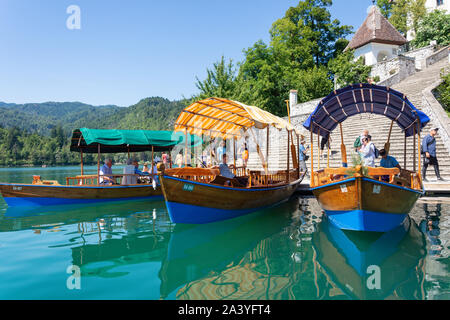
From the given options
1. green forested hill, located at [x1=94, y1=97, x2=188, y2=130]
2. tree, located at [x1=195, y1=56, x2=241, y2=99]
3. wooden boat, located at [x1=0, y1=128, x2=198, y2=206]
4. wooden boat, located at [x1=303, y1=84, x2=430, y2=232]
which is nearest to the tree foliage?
tree, located at [x1=195, y1=56, x2=241, y2=99]

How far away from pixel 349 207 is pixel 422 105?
42.6 feet

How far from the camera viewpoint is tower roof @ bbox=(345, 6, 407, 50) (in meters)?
29.4

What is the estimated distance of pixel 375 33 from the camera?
2947 cm

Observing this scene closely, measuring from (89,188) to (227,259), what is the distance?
8.14m

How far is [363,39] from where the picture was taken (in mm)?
30062

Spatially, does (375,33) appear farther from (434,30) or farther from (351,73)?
(351,73)

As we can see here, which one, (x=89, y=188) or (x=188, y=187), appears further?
(x=89, y=188)

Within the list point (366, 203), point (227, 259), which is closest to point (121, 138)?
point (227, 259)

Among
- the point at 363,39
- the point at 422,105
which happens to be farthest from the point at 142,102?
the point at 422,105

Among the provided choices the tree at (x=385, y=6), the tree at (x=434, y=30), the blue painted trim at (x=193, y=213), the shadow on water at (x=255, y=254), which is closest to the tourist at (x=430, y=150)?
the shadow on water at (x=255, y=254)

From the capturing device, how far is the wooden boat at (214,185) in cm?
726

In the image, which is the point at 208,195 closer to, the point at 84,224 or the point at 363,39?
the point at 84,224

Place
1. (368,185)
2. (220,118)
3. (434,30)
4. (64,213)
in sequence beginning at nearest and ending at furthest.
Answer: (368,185), (220,118), (64,213), (434,30)
